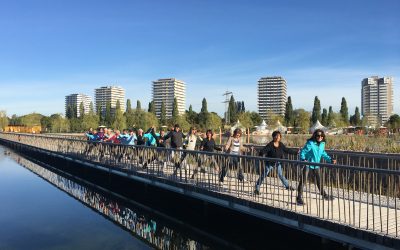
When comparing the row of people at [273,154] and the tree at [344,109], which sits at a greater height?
the tree at [344,109]

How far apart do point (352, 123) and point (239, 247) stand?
395 feet

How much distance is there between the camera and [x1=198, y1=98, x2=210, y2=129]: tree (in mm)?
105162

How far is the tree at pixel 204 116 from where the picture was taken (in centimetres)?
10516

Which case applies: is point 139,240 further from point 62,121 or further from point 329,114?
point 62,121

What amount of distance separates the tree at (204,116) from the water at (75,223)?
85.3 meters

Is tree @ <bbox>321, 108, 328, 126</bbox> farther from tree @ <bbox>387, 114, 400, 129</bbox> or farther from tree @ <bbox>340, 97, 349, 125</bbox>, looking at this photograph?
tree @ <bbox>387, 114, 400, 129</bbox>

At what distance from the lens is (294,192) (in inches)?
386

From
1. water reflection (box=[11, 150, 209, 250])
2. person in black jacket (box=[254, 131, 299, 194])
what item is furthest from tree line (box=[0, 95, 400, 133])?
person in black jacket (box=[254, 131, 299, 194])

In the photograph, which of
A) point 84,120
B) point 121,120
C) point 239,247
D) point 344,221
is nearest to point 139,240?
point 239,247

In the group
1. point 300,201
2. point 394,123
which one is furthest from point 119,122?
point 300,201

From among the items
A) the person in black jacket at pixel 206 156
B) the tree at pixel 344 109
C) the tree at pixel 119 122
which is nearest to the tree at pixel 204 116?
the tree at pixel 119 122

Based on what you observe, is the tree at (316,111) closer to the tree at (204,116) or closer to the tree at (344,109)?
the tree at (344,109)

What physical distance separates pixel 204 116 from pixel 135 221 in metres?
102

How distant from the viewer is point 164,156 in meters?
14.2
